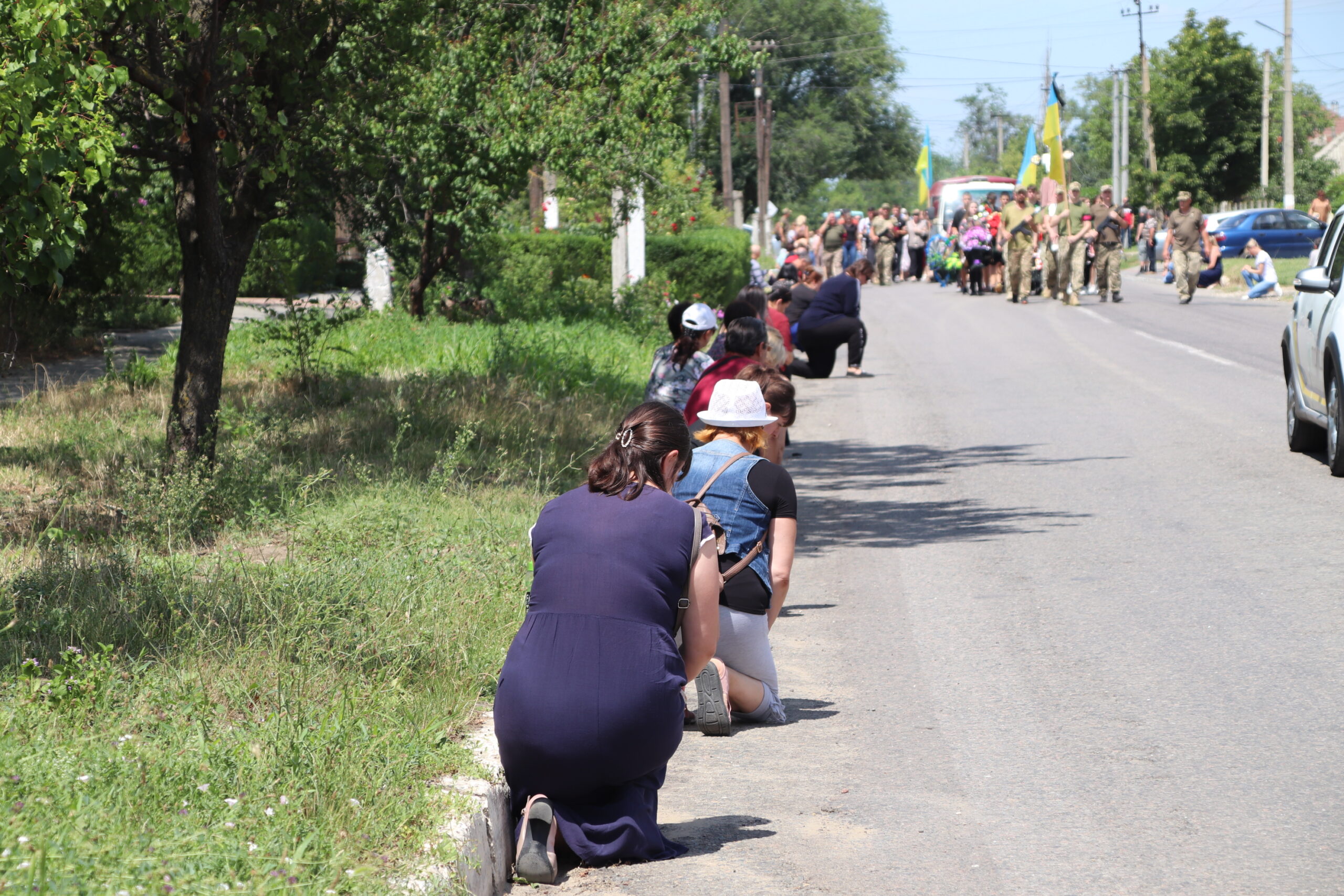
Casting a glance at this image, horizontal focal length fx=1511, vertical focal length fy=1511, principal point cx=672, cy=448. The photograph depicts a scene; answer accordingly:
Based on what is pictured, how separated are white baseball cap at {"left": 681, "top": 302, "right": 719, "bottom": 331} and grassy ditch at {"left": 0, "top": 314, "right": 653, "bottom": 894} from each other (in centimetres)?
132

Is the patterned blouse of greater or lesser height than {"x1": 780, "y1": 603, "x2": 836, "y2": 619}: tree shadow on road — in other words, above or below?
above

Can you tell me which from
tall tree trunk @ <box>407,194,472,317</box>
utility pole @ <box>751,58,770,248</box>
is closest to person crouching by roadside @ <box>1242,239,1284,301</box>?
tall tree trunk @ <box>407,194,472,317</box>

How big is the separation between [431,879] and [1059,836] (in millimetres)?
1971

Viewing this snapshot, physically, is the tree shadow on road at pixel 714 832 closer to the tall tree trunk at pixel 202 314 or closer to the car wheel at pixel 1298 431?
the tall tree trunk at pixel 202 314

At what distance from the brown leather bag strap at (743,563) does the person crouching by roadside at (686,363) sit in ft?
11.6

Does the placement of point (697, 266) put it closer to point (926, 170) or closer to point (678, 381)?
point (678, 381)

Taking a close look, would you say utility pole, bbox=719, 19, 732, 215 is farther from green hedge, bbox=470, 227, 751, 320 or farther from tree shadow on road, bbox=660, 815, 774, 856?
tree shadow on road, bbox=660, 815, 774, 856

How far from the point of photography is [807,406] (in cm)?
→ 1633

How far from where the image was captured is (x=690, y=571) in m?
4.55

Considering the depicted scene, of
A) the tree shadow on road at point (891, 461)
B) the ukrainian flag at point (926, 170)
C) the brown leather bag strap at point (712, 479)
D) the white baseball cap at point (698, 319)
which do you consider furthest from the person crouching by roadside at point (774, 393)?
the ukrainian flag at point (926, 170)

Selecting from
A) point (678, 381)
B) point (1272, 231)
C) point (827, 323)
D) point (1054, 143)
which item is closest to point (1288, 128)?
point (1272, 231)

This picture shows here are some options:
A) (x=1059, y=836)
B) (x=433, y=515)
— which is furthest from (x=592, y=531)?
(x=433, y=515)

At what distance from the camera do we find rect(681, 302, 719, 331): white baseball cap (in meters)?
9.41

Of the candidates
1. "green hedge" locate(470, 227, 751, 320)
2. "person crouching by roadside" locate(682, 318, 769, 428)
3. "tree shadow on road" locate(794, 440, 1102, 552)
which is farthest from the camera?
"green hedge" locate(470, 227, 751, 320)
